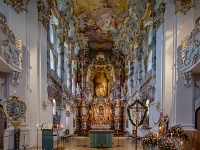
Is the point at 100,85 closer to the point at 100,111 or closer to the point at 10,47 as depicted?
the point at 100,111

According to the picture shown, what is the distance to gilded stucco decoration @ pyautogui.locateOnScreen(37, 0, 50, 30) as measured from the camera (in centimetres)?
1527

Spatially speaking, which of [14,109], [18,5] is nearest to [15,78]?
[14,109]

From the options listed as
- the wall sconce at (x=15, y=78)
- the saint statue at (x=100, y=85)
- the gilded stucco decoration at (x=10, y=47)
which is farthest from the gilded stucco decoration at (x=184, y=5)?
the saint statue at (x=100, y=85)

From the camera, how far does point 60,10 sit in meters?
22.7

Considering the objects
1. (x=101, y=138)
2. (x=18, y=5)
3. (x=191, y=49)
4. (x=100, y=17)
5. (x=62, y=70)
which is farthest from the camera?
(x=100, y=17)

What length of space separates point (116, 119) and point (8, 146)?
21.1 metres

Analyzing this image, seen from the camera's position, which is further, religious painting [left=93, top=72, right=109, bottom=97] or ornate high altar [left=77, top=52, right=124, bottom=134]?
religious painting [left=93, top=72, right=109, bottom=97]

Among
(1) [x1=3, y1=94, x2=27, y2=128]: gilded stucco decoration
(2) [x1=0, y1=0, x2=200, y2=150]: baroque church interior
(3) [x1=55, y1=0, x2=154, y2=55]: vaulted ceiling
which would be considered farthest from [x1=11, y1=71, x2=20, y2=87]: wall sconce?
(3) [x1=55, y1=0, x2=154, y2=55]: vaulted ceiling

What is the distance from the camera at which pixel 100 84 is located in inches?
1407

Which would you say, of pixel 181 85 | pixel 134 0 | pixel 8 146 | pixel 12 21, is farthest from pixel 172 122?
pixel 134 0

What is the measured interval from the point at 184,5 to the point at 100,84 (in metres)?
22.4

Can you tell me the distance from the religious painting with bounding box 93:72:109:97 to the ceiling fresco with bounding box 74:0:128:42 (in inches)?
187

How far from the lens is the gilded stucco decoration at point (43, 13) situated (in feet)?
50.1

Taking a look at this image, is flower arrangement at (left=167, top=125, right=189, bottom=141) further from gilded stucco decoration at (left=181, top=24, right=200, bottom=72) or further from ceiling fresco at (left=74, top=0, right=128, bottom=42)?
ceiling fresco at (left=74, top=0, right=128, bottom=42)
